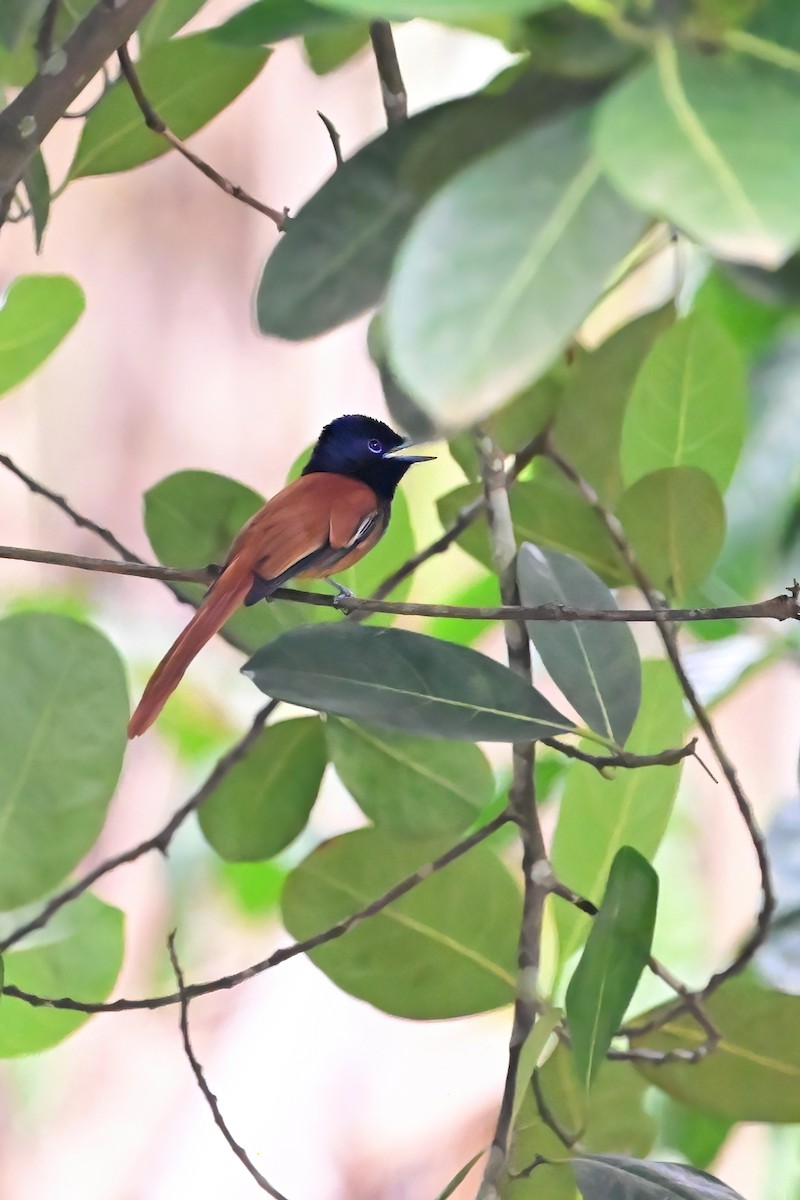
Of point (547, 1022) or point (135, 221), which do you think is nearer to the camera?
point (547, 1022)

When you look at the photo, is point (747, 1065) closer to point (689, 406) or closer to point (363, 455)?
point (689, 406)

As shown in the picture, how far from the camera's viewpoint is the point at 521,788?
0.63 metres

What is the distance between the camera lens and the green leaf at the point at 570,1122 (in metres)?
0.62

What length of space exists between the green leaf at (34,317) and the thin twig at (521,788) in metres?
0.27

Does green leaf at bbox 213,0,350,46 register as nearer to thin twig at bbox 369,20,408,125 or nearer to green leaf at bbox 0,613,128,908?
thin twig at bbox 369,20,408,125

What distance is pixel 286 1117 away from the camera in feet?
4.47

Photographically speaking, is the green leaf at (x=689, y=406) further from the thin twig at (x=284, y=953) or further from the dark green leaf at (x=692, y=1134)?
the dark green leaf at (x=692, y=1134)

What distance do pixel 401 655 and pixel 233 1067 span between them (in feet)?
3.48

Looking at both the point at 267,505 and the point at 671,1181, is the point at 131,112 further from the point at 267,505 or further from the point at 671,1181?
the point at 671,1181

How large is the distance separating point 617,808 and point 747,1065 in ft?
0.58

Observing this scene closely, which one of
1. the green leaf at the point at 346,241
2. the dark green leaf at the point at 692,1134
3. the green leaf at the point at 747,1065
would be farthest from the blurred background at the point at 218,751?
the green leaf at the point at 346,241

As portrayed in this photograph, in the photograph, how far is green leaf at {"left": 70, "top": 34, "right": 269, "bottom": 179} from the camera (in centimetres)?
65

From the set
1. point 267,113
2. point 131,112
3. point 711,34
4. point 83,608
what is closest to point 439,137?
point 711,34

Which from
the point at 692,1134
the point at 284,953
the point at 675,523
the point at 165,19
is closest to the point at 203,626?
the point at 284,953
